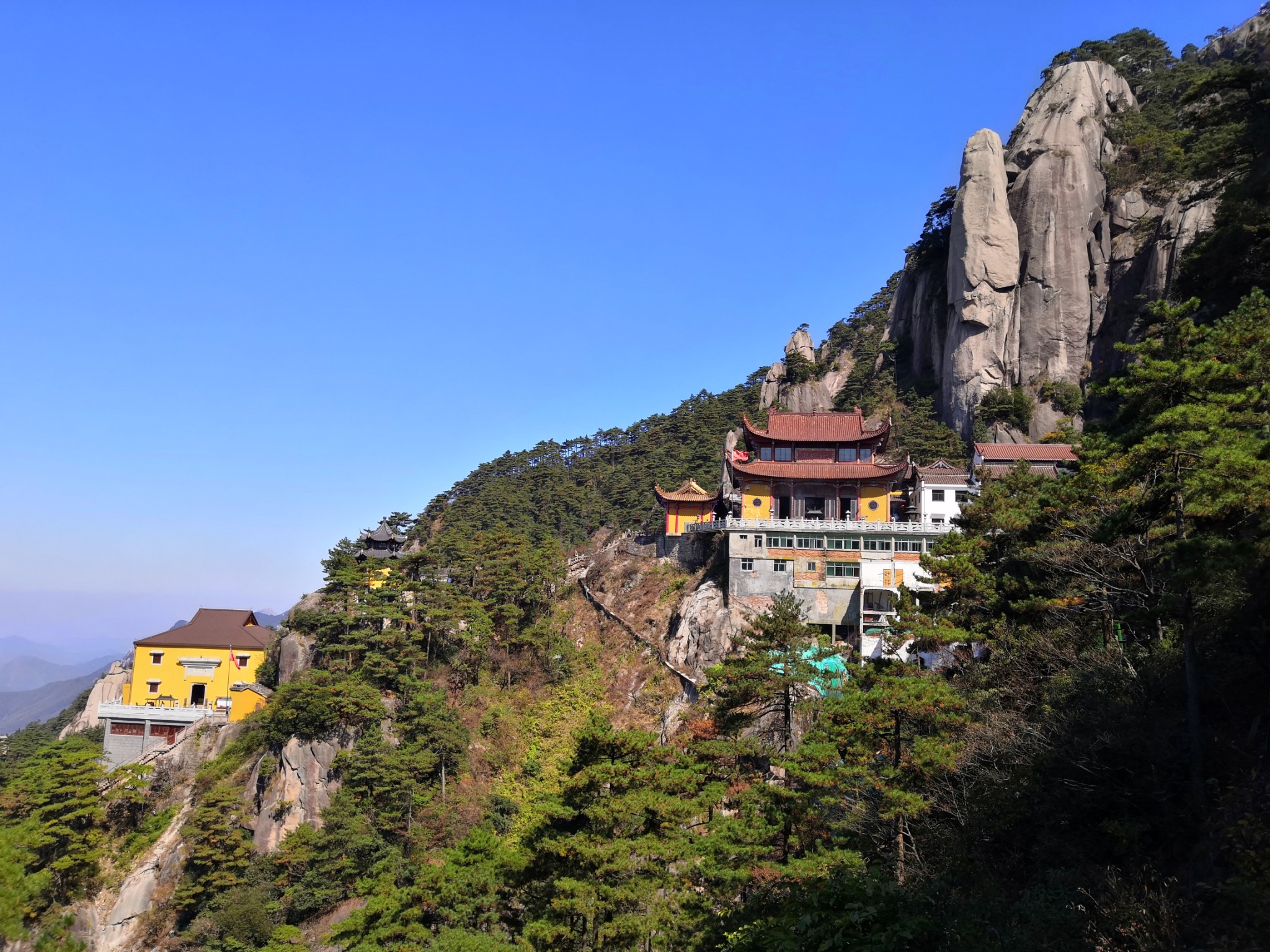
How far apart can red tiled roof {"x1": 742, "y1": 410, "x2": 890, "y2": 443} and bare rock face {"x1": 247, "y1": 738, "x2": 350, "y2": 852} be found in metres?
25.5

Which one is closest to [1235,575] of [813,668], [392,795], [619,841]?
[813,668]

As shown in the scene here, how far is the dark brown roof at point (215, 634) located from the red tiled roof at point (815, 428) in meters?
30.6

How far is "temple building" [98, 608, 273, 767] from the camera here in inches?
1668

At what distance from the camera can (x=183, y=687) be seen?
44969mm

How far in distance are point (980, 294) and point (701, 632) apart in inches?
1460

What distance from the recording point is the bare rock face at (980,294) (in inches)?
2293

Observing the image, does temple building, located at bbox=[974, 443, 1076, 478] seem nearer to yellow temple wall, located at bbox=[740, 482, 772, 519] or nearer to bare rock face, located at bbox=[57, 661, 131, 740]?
yellow temple wall, located at bbox=[740, 482, 772, 519]

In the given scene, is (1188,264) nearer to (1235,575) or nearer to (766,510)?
(1235,575)

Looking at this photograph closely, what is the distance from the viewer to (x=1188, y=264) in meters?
24.5

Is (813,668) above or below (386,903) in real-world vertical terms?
above

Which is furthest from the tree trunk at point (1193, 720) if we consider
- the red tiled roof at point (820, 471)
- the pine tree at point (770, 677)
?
the red tiled roof at point (820, 471)

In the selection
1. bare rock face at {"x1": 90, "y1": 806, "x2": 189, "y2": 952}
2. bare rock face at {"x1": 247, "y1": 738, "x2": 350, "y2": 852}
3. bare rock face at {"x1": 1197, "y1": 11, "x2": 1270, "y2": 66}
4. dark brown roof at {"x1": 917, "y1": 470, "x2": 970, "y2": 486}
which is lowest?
bare rock face at {"x1": 90, "y1": 806, "x2": 189, "y2": 952}

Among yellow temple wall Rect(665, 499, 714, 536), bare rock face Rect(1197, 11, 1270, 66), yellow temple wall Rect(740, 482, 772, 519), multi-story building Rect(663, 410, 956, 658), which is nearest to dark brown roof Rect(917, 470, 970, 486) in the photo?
multi-story building Rect(663, 410, 956, 658)

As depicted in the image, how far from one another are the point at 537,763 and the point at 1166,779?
2540 centimetres
